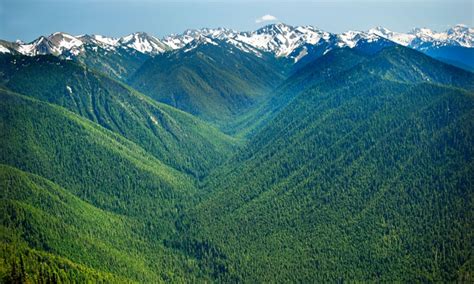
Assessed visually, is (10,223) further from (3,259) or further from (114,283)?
(114,283)

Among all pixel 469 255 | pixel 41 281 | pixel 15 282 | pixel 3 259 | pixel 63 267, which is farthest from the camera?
pixel 469 255

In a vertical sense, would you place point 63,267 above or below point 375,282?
above

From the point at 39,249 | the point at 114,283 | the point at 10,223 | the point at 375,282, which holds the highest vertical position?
the point at 10,223

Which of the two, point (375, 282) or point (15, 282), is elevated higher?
point (15, 282)

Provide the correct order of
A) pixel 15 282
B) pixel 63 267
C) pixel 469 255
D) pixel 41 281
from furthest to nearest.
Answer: pixel 469 255 < pixel 63 267 < pixel 41 281 < pixel 15 282

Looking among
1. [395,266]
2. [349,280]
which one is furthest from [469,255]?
[349,280]

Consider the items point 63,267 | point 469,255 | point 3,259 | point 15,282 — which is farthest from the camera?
point 469,255

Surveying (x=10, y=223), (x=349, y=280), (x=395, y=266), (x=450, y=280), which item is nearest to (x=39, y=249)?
(x=10, y=223)

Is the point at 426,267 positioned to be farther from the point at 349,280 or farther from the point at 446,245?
the point at 349,280

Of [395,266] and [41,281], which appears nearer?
[41,281]
